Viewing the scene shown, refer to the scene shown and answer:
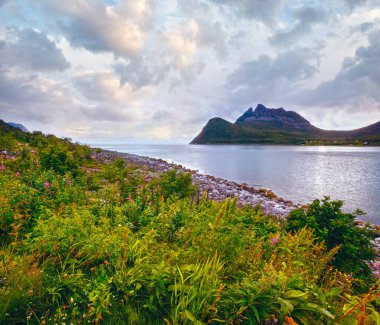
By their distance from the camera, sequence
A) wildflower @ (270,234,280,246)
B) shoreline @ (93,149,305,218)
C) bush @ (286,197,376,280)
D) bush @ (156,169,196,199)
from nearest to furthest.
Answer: wildflower @ (270,234,280,246), bush @ (286,197,376,280), bush @ (156,169,196,199), shoreline @ (93,149,305,218)

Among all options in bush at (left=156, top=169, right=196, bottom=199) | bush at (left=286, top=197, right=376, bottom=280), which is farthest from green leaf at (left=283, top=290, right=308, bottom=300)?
bush at (left=156, top=169, right=196, bottom=199)

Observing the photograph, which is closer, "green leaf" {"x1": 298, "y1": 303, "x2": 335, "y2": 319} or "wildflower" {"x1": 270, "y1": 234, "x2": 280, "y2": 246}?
"green leaf" {"x1": 298, "y1": 303, "x2": 335, "y2": 319}

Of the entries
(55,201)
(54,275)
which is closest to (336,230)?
(54,275)

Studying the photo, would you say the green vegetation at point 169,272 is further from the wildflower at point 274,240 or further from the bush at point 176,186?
the bush at point 176,186

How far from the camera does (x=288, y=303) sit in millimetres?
2676

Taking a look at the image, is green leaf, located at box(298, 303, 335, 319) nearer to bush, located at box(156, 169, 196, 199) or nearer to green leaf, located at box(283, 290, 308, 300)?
green leaf, located at box(283, 290, 308, 300)

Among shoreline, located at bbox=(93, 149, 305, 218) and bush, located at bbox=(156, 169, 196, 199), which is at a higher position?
bush, located at bbox=(156, 169, 196, 199)

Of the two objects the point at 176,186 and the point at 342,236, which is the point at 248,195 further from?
the point at 342,236

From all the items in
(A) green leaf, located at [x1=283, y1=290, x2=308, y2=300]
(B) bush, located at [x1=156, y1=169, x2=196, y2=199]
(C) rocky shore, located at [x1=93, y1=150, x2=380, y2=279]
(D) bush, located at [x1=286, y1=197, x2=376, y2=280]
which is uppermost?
(B) bush, located at [x1=156, y1=169, x2=196, y2=199]

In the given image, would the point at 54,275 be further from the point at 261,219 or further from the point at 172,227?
the point at 261,219

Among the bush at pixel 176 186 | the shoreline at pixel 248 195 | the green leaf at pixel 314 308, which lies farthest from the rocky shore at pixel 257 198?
the green leaf at pixel 314 308

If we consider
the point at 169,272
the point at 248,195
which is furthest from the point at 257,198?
the point at 169,272

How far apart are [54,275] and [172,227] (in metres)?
2.17

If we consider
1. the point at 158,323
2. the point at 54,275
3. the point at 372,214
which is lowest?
the point at 372,214
